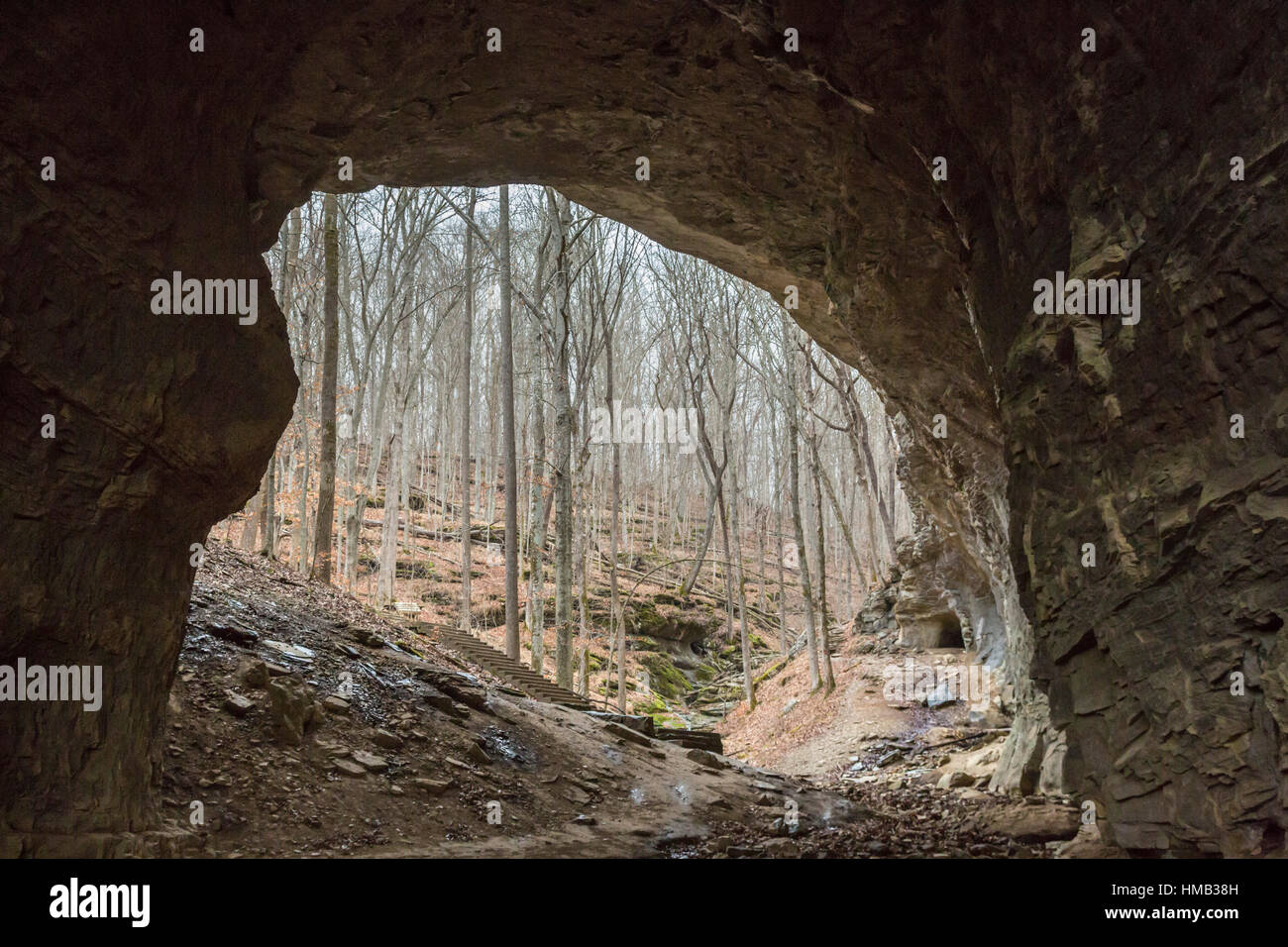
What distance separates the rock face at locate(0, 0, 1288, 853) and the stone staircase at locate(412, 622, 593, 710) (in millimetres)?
8655

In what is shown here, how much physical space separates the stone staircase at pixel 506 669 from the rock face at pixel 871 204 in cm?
866

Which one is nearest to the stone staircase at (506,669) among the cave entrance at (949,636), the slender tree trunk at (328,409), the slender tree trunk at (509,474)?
the slender tree trunk at (509,474)

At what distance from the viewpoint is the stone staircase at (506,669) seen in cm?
1415

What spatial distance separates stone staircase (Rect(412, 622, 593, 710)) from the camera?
46.4ft

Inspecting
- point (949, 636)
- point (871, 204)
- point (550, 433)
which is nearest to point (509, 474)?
point (949, 636)

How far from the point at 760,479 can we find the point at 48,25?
4115cm

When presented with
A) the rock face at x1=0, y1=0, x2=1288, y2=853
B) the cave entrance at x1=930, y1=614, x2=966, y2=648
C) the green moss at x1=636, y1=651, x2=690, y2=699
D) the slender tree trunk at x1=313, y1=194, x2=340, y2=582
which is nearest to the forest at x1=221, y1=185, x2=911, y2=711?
the slender tree trunk at x1=313, y1=194, x2=340, y2=582

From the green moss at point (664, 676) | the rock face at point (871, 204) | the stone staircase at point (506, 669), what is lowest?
the green moss at point (664, 676)

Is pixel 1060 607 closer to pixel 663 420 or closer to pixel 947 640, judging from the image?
pixel 947 640

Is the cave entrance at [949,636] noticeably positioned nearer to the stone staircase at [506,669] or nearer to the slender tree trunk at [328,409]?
the stone staircase at [506,669]

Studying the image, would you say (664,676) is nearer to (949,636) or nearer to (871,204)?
(949,636)

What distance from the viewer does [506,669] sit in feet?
49.1

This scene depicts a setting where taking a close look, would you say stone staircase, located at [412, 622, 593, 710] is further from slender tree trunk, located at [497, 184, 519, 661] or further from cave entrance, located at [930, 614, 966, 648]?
cave entrance, located at [930, 614, 966, 648]

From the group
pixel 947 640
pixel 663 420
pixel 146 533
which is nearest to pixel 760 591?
pixel 663 420
